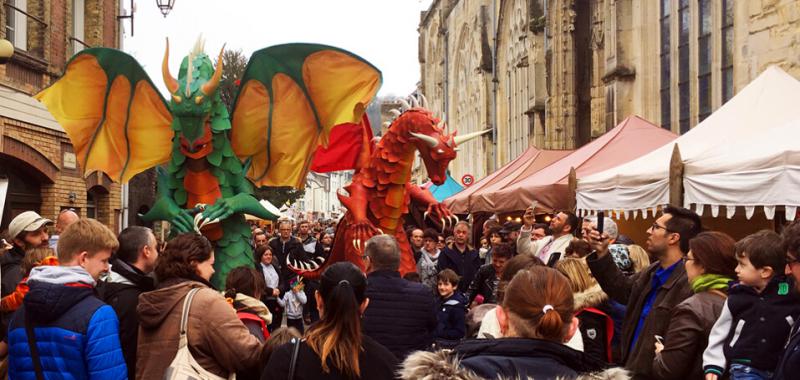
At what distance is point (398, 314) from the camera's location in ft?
16.7

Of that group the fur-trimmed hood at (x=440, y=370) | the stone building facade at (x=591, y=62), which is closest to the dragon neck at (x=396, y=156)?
the stone building facade at (x=591, y=62)

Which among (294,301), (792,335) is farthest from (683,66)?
(792,335)

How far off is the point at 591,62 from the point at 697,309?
22710mm

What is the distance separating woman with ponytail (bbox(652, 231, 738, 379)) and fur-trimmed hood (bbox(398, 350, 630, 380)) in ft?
4.99

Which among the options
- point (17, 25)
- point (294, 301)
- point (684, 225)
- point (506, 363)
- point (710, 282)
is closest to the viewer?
point (506, 363)

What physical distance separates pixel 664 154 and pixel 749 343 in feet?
18.8

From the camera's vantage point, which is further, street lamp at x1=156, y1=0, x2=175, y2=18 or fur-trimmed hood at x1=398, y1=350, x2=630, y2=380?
street lamp at x1=156, y1=0, x2=175, y2=18

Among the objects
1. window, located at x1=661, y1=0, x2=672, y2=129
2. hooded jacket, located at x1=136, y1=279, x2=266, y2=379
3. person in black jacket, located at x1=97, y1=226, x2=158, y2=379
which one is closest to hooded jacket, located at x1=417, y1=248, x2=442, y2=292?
person in black jacket, located at x1=97, y1=226, x2=158, y2=379

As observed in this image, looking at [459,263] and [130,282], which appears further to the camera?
[459,263]

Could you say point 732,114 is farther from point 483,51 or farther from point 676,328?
point 483,51

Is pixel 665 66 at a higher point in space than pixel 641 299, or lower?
higher

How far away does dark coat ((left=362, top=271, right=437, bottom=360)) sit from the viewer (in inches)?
199

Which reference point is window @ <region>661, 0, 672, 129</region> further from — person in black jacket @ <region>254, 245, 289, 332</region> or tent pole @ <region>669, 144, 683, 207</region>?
tent pole @ <region>669, 144, 683, 207</region>

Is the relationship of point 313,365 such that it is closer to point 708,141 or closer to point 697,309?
point 697,309
